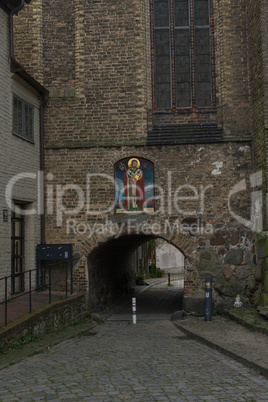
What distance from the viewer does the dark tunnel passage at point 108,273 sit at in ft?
44.7

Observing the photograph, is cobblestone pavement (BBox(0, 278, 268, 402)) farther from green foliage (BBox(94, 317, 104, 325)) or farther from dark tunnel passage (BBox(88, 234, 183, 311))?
dark tunnel passage (BBox(88, 234, 183, 311))

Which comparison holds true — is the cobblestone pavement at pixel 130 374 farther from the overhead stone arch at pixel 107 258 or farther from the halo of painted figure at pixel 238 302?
the overhead stone arch at pixel 107 258

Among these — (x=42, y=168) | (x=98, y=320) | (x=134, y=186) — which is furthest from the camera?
(x=42, y=168)

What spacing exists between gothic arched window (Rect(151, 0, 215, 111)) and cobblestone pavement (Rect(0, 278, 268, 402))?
7418mm

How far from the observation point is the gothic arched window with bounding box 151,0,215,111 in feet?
44.8

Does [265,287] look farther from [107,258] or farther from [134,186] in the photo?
[107,258]

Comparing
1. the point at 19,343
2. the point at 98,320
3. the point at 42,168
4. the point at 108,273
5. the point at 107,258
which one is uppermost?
the point at 42,168

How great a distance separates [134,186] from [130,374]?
732 cm

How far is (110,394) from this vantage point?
17.8 ft

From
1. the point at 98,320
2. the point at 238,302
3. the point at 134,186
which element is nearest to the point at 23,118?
the point at 134,186

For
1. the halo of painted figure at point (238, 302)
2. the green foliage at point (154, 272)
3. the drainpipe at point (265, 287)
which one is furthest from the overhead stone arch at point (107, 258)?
the green foliage at point (154, 272)

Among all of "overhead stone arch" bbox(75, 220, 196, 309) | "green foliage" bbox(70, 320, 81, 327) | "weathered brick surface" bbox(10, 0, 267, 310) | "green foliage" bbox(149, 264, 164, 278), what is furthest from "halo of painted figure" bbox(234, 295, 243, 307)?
"green foliage" bbox(149, 264, 164, 278)

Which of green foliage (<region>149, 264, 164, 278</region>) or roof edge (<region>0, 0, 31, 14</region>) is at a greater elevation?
roof edge (<region>0, 0, 31, 14</region>)

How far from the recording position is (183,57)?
13766mm
